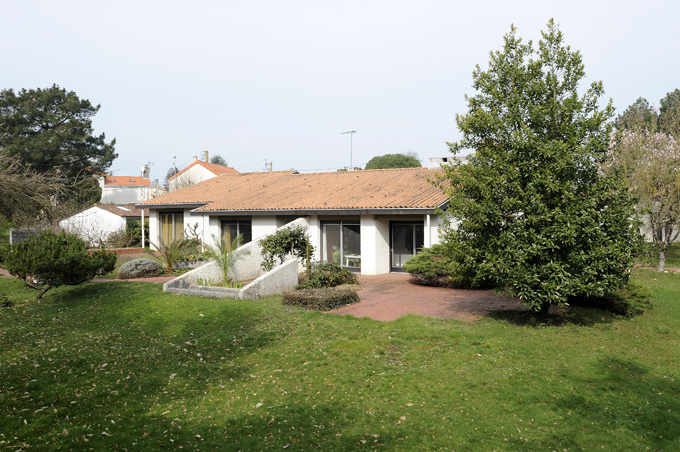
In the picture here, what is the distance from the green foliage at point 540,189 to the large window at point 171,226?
20.3 meters

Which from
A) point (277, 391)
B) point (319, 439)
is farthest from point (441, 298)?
point (319, 439)

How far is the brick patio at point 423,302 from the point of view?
11461mm

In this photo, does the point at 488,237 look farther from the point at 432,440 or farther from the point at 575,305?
the point at 432,440

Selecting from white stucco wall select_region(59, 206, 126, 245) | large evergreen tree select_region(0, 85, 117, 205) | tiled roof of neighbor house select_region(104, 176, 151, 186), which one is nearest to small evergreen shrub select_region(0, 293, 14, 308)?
white stucco wall select_region(59, 206, 126, 245)

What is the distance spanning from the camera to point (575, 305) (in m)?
11.8

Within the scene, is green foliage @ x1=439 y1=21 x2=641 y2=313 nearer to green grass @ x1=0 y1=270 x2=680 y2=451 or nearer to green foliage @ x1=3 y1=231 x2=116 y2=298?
green grass @ x1=0 y1=270 x2=680 y2=451

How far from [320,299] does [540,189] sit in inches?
232

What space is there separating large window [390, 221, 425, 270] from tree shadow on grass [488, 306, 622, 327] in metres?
7.53

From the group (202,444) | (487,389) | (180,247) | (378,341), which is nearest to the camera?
(202,444)

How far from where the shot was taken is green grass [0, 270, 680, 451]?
5734 mm

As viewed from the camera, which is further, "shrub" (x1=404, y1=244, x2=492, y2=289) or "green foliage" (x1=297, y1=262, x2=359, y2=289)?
"shrub" (x1=404, y1=244, x2=492, y2=289)

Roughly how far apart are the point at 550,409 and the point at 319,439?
3200mm

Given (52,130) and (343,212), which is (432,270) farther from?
(52,130)

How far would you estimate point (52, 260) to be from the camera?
494 inches
